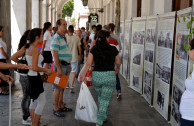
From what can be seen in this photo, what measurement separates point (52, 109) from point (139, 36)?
2965mm

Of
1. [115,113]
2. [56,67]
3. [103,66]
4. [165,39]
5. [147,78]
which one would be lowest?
[115,113]

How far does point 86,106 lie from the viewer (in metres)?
5.05

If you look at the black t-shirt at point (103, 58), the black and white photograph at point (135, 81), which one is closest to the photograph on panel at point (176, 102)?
the black t-shirt at point (103, 58)

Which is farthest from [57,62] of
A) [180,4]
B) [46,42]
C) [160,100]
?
[46,42]

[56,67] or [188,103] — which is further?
[56,67]

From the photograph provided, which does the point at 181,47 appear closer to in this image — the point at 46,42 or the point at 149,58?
the point at 149,58

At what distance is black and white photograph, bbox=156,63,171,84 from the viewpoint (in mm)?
5453

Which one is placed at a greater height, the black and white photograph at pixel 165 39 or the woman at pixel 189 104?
the black and white photograph at pixel 165 39

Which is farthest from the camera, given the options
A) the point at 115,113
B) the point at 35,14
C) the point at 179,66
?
the point at 35,14

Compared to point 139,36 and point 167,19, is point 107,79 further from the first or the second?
point 139,36

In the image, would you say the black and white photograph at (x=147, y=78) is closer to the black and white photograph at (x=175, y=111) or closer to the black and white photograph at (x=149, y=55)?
the black and white photograph at (x=149, y=55)

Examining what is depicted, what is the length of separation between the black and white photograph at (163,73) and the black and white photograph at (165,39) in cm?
42

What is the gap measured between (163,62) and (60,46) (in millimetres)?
1934

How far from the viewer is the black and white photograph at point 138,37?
7529 millimetres
